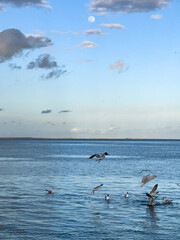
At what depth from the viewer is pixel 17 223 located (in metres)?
30.0

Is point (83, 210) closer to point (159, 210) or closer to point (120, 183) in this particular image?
point (159, 210)

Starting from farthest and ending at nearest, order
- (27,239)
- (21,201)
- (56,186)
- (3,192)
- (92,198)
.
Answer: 1. (56,186)
2. (3,192)
3. (92,198)
4. (21,201)
5. (27,239)

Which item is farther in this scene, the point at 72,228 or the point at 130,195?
the point at 130,195

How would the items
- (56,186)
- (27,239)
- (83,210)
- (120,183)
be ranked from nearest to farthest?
(27,239) < (83,210) < (56,186) < (120,183)

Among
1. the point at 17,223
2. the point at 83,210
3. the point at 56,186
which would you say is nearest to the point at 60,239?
the point at 17,223

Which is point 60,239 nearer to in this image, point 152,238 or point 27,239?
point 27,239

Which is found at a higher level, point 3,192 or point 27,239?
point 3,192

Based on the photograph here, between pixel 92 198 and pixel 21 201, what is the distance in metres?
7.79

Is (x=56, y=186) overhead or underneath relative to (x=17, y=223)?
overhead

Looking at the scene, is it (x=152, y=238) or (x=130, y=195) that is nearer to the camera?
(x=152, y=238)

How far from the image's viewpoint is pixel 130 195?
43750mm

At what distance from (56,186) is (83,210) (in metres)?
18.0

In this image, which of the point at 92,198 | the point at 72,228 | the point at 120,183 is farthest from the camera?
the point at 120,183

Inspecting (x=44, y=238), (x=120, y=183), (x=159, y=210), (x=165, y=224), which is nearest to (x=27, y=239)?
(x=44, y=238)
